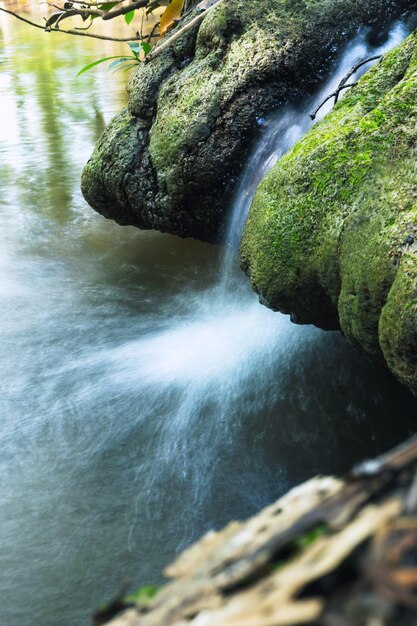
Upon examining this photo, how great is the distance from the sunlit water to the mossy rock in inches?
20.1

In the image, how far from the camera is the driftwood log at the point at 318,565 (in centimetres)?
42

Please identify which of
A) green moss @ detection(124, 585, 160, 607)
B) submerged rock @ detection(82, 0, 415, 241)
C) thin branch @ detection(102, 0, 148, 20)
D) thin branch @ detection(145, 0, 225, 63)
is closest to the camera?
green moss @ detection(124, 585, 160, 607)

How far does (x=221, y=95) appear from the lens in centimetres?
402

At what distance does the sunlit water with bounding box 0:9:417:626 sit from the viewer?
2.86m

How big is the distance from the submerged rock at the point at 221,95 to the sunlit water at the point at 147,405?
0.13 meters

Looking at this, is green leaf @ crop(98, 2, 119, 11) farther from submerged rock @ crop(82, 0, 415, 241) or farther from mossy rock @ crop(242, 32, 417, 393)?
mossy rock @ crop(242, 32, 417, 393)

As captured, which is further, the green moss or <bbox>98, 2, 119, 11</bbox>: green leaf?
<bbox>98, 2, 119, 11</bbox>: green leaf

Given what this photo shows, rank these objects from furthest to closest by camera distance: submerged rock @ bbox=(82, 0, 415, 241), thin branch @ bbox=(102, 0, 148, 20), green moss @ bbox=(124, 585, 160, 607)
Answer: thin branch @ bbox=(102, 0, 148, 20), submerged rock @ bbox=(82, 0, 415, 241), green moss @ bbox=(124, 585, 160, 607)

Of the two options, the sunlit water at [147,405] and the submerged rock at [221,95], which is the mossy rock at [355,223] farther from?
the submerged rock at [221,95]

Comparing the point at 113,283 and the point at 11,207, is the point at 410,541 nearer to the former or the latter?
the point at 113,283

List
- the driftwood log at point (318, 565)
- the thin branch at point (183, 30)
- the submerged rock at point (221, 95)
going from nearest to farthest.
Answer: the driftwood log at point (318, 565) < the submerged rock at point (221, 95) < the thin branch at point (183, 30)

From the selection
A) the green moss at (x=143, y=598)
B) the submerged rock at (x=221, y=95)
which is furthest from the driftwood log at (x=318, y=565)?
the submerged rock at (x=221, y=95)

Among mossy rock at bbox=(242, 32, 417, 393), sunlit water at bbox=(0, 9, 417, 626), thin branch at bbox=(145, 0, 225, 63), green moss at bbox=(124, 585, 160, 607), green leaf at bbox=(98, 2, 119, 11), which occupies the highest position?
green leaf at bbox=(98, 2, 119, 11)

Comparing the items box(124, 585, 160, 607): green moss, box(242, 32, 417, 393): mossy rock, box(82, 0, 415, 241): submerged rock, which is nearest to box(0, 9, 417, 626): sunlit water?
box(82, 0, 415, 241): submerged rock
